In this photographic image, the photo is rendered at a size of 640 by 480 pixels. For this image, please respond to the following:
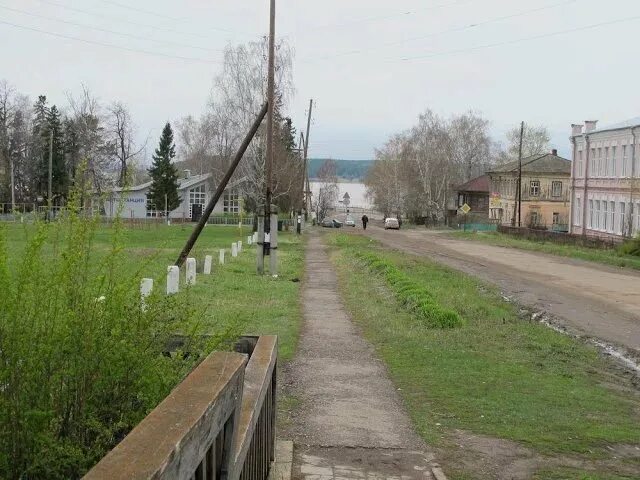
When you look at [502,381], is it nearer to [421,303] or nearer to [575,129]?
[421,303]

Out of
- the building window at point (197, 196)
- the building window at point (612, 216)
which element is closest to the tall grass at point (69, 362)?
the building window at point (612, 216)

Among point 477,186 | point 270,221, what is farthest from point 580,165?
point 477,186

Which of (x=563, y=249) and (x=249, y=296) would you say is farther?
(x=563, y=249)

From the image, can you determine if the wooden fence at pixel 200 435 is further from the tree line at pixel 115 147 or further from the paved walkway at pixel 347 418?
the tree line at pixel 115 147

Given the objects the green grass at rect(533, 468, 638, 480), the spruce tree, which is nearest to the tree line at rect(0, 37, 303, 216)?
the spruce tree

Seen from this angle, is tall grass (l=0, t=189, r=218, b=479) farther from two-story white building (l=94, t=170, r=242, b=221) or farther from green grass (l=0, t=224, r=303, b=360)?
two-story white building (l=94, t=170, r=242, b=221)

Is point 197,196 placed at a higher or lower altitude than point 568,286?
higher

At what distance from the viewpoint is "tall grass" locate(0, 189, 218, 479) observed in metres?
3.00

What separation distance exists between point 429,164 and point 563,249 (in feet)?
163

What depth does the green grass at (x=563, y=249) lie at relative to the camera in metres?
36.3

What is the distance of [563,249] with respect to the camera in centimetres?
4375

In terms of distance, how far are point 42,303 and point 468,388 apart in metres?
7.16

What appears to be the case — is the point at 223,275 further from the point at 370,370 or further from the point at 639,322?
the point at 370,370

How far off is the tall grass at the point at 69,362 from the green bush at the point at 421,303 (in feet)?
37.2
